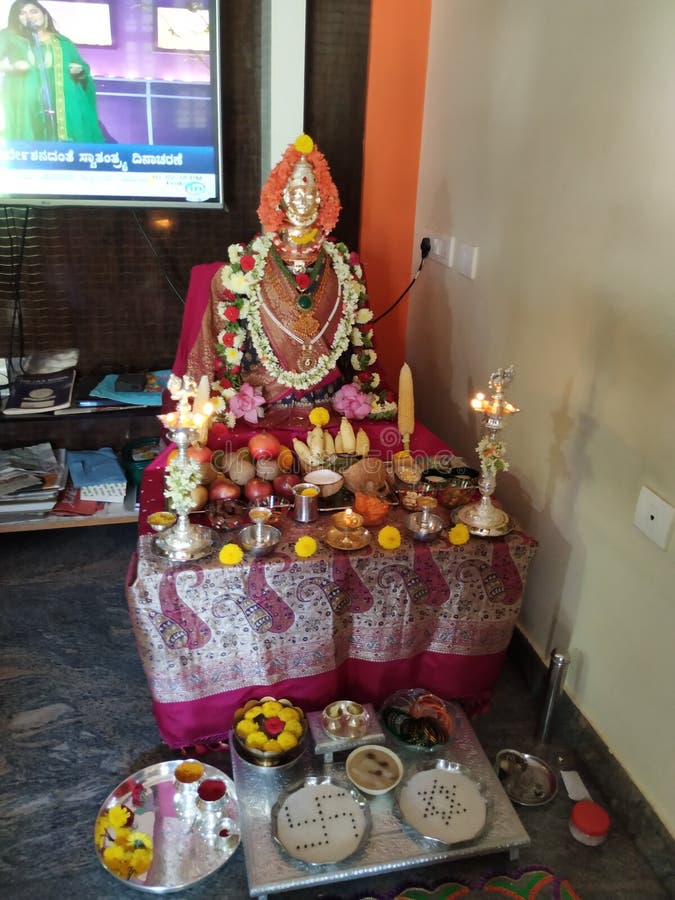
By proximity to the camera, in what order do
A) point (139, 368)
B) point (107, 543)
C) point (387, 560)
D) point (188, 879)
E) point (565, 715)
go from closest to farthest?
point (188, 879)
point (387, 560)
point (565, 715)
point (107, 543)
point (139, 368)

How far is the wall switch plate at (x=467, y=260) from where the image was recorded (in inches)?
105

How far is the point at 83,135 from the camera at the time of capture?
2.82m

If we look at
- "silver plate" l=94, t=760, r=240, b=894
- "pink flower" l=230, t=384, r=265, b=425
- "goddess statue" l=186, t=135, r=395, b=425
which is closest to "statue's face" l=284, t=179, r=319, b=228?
"goddess statue" l=186, t=135, r=395, b=425

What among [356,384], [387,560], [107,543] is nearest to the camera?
[387,560]

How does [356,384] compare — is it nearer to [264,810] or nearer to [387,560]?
[387,560]

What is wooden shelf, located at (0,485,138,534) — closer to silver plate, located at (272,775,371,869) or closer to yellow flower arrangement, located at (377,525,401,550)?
yellow flower arrangement, located at (377,525,401,550)

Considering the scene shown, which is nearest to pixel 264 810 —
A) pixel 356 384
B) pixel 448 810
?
pixel 448 810

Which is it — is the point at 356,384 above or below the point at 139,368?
above

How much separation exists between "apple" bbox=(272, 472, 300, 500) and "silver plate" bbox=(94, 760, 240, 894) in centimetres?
76

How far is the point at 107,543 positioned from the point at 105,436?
1.46 feet

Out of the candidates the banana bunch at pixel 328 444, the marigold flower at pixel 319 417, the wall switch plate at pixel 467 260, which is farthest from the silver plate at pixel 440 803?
the wall switch plate at pixel 467 260

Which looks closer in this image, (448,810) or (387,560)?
(448,810)

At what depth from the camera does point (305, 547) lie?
1.87 m

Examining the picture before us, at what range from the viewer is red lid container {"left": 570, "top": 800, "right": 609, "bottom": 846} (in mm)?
1757
